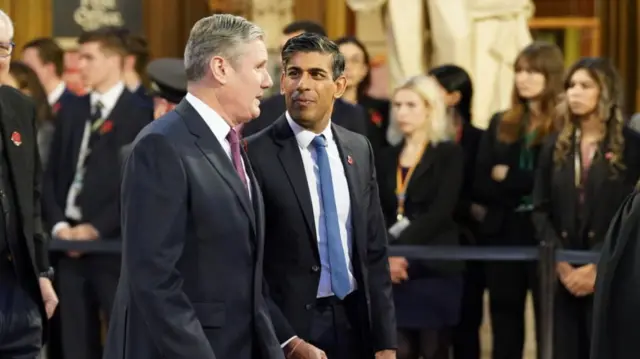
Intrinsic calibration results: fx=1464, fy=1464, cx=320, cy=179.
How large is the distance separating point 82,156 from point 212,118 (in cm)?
312

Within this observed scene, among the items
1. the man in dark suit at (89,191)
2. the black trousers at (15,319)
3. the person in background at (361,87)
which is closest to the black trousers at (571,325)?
the person in background at (361,87)

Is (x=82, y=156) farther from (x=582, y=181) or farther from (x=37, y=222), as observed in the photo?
(x=582, y=181)

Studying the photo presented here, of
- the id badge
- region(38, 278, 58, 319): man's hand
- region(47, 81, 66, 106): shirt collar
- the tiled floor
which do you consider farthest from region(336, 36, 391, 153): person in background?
region(38, 278, 58, 319): man's hand

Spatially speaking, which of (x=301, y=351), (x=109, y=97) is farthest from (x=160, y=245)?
(x=109, y=97)

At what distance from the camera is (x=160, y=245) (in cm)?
361

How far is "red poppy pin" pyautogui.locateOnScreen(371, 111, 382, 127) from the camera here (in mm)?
7093

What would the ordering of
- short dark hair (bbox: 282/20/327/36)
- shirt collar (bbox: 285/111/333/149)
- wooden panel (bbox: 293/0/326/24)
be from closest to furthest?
shirt collar (bbox: 285/111/333/149), short dark hair (bbox: 282/20/327/36), wooden panel (bbox: 293/0/326/24)

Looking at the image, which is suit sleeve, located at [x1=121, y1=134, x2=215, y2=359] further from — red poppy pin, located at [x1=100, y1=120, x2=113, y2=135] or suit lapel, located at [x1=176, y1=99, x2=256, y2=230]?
red poppy pin, located at [x1=100, y1=120, x2=113, y2=135]

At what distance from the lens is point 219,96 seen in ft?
12.4

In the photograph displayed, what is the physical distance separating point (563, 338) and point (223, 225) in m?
2.64

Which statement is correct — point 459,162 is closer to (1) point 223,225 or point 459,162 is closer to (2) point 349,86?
(2) point 349,86

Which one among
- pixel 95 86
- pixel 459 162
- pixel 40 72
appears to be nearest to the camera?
pixel 459 162

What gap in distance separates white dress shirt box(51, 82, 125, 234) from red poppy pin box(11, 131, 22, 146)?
203 centimetres

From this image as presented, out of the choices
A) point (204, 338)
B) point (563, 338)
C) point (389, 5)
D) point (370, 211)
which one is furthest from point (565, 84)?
point (204, 338)
